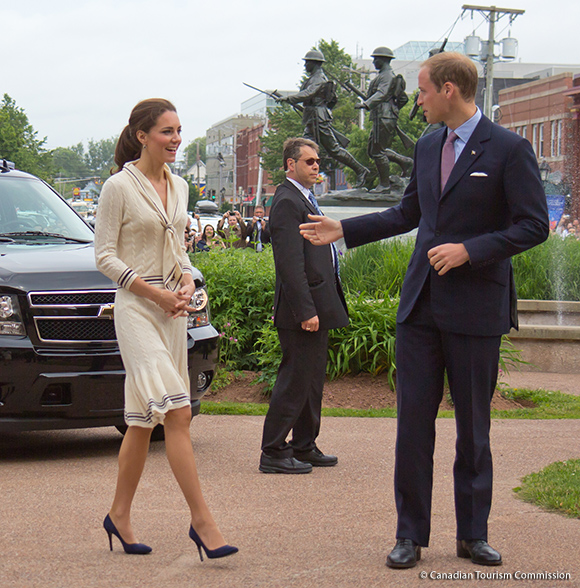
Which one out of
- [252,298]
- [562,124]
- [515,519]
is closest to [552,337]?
[252,298]

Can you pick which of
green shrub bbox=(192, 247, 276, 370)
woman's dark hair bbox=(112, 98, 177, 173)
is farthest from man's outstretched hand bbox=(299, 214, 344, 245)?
green shrub bbox=(192, 247, 276, 370)

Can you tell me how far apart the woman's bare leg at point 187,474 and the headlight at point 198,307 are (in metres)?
2.48

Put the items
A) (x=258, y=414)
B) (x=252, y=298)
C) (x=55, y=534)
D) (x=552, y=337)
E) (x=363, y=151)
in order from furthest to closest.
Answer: (x=363, y=151) < (x=552, y=337) < (x=252, y=298) < (x=258, y=414) < (x=55, y=534)

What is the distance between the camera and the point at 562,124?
6091cm

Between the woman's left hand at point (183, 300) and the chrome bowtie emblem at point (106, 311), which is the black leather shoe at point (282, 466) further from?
the woman's left hand at point (183, 300)

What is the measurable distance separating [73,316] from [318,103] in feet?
47.1

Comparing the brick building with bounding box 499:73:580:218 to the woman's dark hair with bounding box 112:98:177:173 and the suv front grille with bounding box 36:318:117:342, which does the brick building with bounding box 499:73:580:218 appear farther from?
the woman's dark hair with bounding box 112:98:177:173

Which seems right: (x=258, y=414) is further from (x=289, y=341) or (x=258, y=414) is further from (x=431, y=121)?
(x=431, y=121)

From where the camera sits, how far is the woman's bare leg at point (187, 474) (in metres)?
3.98

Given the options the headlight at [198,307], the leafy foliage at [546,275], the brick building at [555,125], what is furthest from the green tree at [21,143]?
the headlight at [198,307]

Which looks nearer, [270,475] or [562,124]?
[270,475]

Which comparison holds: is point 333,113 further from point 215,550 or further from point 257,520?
point 215,550

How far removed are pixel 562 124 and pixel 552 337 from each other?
173ft

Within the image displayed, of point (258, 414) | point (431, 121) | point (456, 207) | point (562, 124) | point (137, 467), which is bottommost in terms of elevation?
point (258, 414)
